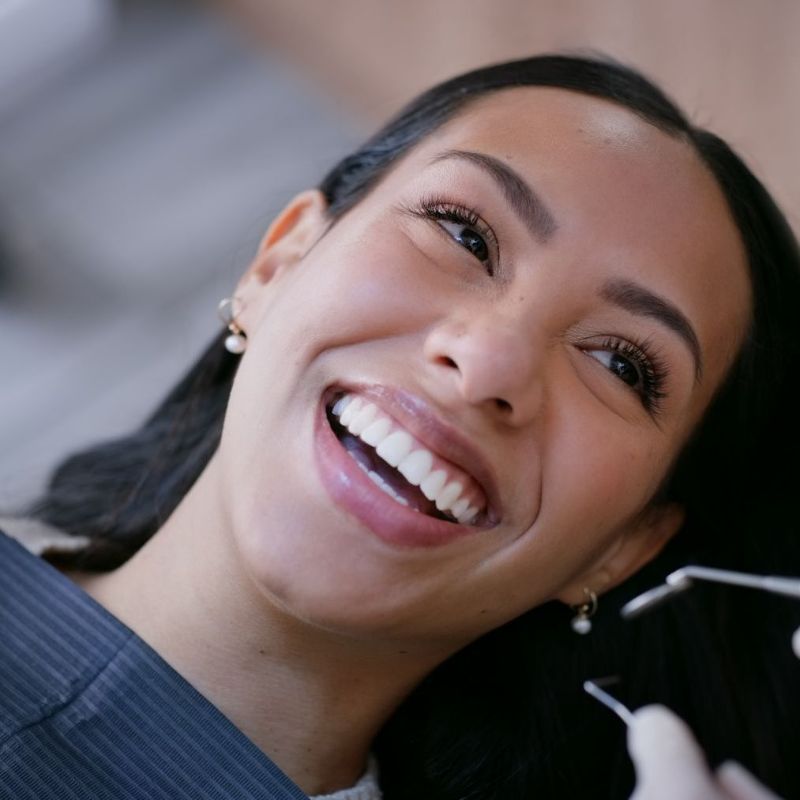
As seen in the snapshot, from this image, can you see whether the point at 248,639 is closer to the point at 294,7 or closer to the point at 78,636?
the point at 78,636

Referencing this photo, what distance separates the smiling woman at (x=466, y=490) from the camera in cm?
120

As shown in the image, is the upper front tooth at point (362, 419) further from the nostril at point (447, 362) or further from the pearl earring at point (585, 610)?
the pearl earring at point (585, 610)

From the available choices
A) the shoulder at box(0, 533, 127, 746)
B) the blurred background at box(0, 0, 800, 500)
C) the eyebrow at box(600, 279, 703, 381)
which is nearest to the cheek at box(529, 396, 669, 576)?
the eyebrow at box(600, 279, 703, 381)

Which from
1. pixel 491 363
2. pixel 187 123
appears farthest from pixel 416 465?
pixel 187 123

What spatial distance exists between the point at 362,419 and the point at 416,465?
70mm

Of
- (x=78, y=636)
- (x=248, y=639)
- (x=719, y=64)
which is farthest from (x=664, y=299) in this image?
(x=719, y=64)

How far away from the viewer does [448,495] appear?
1192 mm

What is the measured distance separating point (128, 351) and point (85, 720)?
1.06 meters

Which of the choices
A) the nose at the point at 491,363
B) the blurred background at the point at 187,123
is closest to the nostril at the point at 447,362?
the nose at the point at 491,363

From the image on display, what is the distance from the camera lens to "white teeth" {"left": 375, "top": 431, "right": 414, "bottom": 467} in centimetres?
117

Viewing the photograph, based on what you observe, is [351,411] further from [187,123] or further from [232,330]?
[187,123]

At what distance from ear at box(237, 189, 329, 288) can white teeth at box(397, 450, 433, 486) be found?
379 millimetres

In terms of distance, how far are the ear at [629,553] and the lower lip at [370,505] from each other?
0.30m

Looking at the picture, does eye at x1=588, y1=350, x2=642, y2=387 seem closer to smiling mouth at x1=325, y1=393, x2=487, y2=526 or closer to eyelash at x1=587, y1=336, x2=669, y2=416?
eyelash at x1=587, y1=336, x2=669, y2=416
